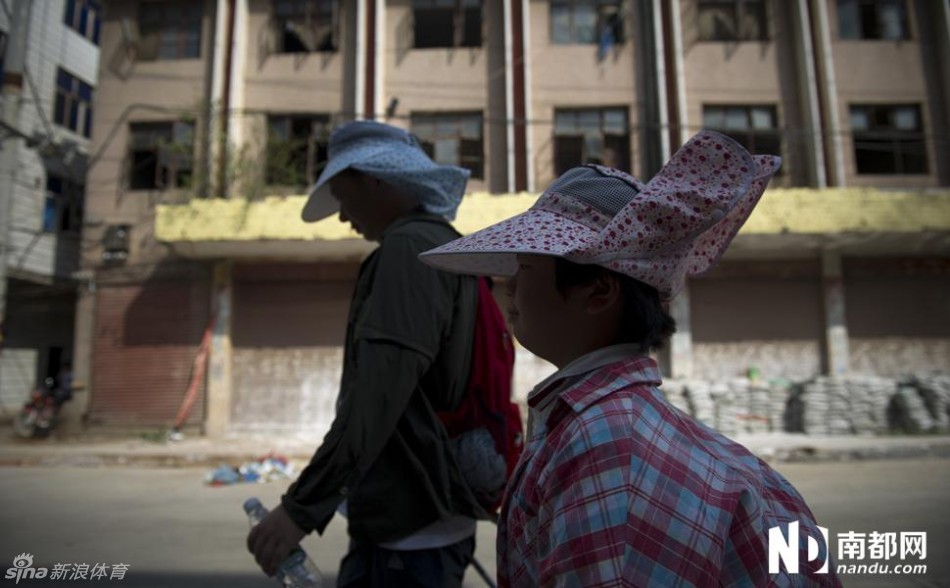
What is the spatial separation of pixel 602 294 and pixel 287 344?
36.1ft

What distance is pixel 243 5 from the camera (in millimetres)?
12094

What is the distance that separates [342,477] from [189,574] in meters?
2.80

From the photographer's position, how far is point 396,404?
124cm

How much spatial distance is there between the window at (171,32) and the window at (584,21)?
771 centimetres

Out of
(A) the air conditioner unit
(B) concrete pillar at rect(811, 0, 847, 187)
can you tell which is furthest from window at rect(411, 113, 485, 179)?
(B) concrete pillar at rect(811, 0, 847, 187)

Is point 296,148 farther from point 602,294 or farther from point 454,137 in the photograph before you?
point 602,294

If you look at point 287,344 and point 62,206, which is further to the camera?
point 62,206

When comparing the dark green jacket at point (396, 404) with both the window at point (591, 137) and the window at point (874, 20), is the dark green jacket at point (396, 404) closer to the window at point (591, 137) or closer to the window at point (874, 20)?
the window at point (591, 137)

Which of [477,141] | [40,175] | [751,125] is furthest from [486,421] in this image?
[40,175]

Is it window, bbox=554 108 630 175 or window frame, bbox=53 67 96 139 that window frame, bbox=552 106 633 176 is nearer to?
window, bbox=554 108 630 175

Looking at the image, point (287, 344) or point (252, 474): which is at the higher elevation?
point (287, 344)

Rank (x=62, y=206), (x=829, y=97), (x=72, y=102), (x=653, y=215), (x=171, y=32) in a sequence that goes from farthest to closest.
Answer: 1. (x=72, y=102)
2. (x=62, y=206)
3. (x=171, y=32)
4. (x=829, y=97)
5. (x=653, y=215)

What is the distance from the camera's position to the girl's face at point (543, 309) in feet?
3.00

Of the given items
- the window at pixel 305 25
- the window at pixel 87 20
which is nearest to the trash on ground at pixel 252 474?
the window at pixel 305 25
